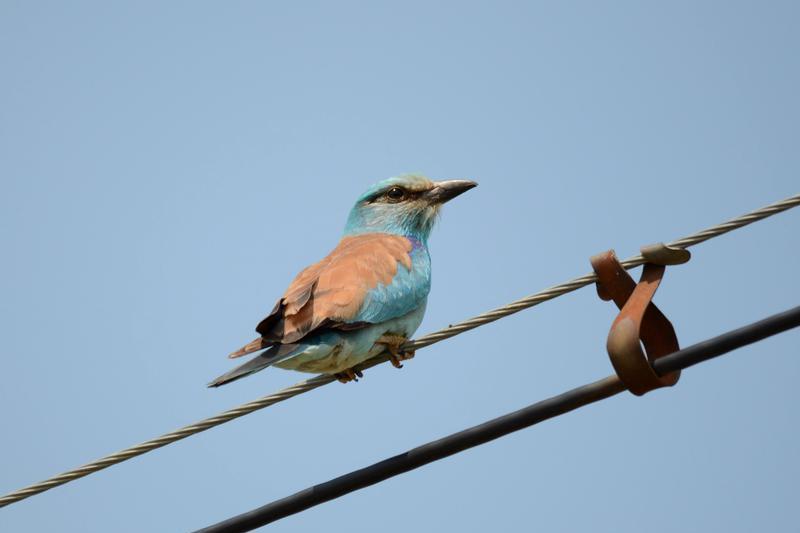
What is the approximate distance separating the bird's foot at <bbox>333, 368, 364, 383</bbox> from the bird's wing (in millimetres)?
279

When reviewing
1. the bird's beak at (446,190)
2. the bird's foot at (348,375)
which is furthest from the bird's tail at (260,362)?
the bird's beak at (446,190)

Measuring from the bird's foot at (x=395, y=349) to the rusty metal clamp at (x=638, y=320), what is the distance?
1871 millimetres

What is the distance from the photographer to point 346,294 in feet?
19.5

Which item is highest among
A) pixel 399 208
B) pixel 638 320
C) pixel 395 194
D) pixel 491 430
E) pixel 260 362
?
pixel 395 194

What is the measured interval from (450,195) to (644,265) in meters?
3.64

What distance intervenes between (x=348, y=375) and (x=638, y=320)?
7.07 ft

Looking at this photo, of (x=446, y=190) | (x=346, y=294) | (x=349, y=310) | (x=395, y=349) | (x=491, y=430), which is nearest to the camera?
(x=491, y=430)

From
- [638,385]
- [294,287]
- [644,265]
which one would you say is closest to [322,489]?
[638,385]

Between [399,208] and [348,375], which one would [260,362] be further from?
[399,208]

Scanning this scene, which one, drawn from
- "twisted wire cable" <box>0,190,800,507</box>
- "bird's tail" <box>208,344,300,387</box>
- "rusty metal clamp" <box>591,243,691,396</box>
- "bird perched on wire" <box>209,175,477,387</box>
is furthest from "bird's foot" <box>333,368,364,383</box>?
"rusty metal clamp" <box>591,243,691,396</box>

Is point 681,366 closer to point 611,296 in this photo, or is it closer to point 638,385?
point 638,385

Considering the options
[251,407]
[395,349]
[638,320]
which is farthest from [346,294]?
[638,320]

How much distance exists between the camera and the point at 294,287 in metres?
6.13

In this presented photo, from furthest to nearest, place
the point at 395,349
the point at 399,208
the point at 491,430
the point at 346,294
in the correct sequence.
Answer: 1. the point at 399,208
2. the point at 395,349
3. the point at 346,294
4. the point at 491,430
